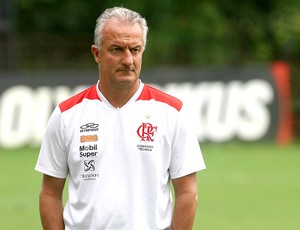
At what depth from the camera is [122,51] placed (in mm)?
5734

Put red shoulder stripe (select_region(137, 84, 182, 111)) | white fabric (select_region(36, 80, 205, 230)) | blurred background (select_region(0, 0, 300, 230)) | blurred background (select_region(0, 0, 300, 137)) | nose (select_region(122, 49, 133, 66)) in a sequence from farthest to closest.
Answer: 1. blurred background (select_region(0, 0, 300, 137))
2. blurred background (select_region(0, 0, 300, 230))
3. red shoulder stripe (select_region(137, 84, 182, 111))
4. white fabric (select_region(36, 80, 205, 230))
5. nose (select_region(122, 49, 133, 66))

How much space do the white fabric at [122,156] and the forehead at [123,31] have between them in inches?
12.3

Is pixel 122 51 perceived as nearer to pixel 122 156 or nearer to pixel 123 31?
pixel 123 31

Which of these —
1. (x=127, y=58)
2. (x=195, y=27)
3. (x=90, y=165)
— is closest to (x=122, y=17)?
(x=127, y=58)

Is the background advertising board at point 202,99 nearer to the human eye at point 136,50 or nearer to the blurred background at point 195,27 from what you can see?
Answer: the blurred background at point 195,27

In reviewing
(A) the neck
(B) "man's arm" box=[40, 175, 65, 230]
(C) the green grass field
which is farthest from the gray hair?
A: (C) the green grass field

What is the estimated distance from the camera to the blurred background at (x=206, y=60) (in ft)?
49.9

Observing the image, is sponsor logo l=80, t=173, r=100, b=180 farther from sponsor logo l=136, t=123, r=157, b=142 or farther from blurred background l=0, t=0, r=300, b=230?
blurred background l=0, t=0, r=300, b=230

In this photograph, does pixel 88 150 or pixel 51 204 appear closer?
pixel 88 150

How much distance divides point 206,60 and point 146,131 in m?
24.4

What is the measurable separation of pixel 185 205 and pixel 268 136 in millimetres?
18414

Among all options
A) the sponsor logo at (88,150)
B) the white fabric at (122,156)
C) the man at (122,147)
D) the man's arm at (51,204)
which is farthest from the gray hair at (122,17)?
the man's arm at (51,204)

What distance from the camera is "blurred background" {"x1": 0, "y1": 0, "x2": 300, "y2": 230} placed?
15.2 m

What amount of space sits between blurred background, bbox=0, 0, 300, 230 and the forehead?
7553 mm
